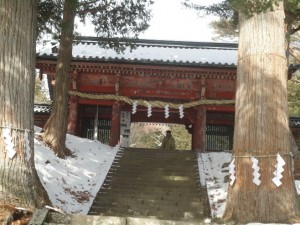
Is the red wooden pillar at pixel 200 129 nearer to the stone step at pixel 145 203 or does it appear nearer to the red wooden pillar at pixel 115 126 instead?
the red wooden pillar at pixel 115 126

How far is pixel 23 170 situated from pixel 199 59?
44.5 ft

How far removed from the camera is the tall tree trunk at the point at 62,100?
11992mm

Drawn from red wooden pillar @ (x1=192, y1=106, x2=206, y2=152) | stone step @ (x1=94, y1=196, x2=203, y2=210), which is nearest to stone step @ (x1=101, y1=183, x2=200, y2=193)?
stone step @ (x1=94, y1=196, x2=203, y2=210)

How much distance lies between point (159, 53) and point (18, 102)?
46.1ft

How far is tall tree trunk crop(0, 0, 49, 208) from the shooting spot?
17.7 feet

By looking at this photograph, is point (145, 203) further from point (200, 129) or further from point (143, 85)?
point (143, 85)

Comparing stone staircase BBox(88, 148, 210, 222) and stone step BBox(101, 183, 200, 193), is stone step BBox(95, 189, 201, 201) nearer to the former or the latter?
stone staircase BBox(88, 148, 210, 222)

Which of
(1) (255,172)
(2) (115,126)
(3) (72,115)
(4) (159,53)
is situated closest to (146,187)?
(1) (255,172)

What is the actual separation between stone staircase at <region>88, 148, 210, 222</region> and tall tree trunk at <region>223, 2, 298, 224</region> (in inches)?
140

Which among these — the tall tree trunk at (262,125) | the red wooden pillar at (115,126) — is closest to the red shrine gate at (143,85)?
the red wooden pillar at (115,126)

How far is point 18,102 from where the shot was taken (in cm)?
564

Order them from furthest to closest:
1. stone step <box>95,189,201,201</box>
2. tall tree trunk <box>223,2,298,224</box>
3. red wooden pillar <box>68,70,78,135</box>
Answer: red wooden pillar <box>68,70,78,135</box> → stone step <box>95,189,201,201</box> → tall tree trunk <box>223,2,298,224</box>

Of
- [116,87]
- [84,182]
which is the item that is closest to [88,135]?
[116,87]

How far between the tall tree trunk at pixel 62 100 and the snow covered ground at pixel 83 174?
0.34 metres
